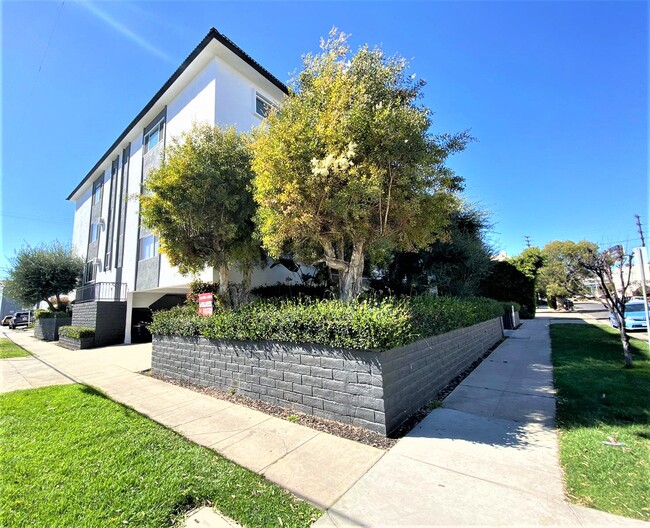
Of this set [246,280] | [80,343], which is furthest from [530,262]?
[80,343]

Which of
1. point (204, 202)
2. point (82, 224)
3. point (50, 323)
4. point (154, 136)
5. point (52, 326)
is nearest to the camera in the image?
point (204, 202)

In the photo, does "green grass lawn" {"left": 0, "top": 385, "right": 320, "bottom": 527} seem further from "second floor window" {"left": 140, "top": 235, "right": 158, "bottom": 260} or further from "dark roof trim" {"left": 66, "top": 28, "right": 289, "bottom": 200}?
"dark roof trim" {"left": 66, "top": 28, "right": 289, "bottom": 200}

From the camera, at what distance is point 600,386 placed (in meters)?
5.71

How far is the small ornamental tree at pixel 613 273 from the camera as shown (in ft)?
23.5

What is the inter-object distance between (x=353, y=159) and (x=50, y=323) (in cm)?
2361

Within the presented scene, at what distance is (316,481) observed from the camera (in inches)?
127

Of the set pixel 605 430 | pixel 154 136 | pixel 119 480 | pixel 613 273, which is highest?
pixel 154 136

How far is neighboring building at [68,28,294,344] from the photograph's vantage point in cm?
1230

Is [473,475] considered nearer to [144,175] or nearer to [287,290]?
[287,290]

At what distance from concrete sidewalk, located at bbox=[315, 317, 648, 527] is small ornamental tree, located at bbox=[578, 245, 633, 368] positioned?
3312 millimetres

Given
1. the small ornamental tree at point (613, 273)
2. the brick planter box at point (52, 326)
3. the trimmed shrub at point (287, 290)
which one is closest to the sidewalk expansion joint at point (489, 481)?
the small ornamental tree at point (613, 273)

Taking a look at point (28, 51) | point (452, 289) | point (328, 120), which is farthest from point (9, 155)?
point (452, 289)

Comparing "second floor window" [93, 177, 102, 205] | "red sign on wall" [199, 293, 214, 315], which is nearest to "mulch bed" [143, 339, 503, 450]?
"red sign on wall" [199, 293, 214, 315]

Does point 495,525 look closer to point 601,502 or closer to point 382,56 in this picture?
point 601,502
